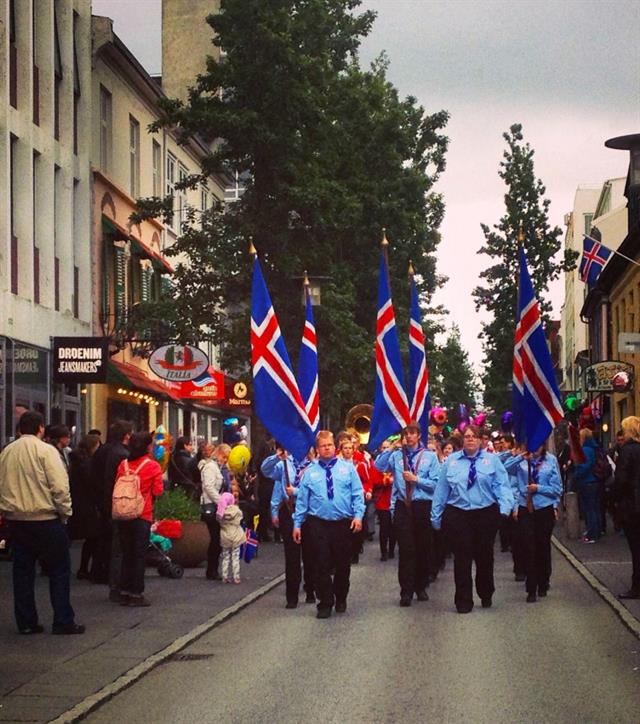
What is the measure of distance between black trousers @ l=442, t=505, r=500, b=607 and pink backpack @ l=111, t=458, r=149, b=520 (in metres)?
3.10

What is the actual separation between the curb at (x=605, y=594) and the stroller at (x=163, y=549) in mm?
5079

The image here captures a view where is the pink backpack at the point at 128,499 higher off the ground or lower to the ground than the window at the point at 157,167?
lower

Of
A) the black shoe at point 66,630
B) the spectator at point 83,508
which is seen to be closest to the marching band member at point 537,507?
the spectator at point 83,508

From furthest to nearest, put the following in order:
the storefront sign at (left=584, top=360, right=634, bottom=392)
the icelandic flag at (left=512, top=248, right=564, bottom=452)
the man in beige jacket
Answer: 1. the storefront sign at (left=584, top=360, right=634, bottom=392)
2. the icelandic flag at (left=512, top=248, right=564, bottom=452)
3. the man in beige jacket

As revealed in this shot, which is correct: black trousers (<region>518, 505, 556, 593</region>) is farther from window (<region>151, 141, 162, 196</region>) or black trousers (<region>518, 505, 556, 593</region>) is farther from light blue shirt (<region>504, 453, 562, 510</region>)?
window (<region>151, 141, 162, 196</region>)

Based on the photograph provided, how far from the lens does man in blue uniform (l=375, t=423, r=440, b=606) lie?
667 inches

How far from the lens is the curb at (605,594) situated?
1400 centimetres

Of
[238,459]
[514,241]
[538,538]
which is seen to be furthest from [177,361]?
[514,241]

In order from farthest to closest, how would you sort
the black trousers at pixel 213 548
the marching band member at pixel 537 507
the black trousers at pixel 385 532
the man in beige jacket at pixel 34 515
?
the black trousers at pixel 385 532
the black trousers at pixel 213 548
the marching band member at pixel 537 507
the man in beige jacket at pixel 34 515

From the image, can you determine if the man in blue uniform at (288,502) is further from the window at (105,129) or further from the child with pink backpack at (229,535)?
the window at (105,129)

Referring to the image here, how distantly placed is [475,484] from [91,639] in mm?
4690

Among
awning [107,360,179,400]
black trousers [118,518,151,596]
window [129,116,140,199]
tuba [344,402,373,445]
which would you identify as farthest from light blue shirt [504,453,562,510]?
window [129,116,140,199]

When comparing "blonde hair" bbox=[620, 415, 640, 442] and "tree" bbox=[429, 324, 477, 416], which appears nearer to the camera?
"blonde hair" bbox=[620, 415, 640, 442]

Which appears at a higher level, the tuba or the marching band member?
the tuba
